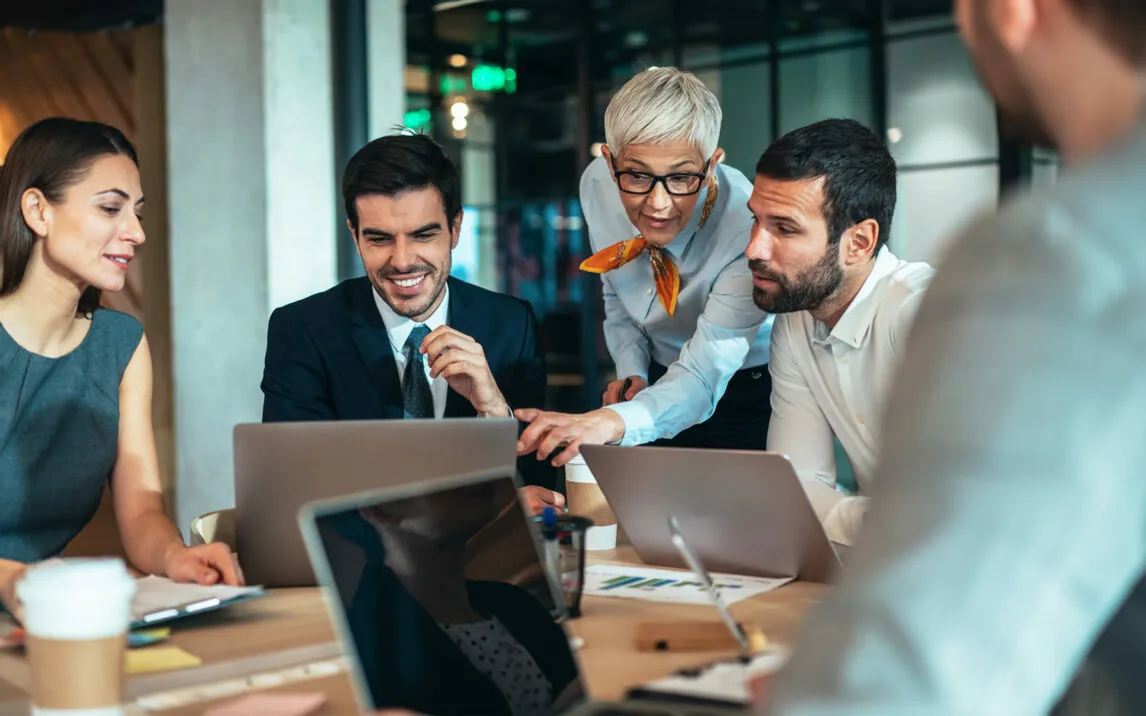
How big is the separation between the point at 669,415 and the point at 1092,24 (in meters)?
2.18

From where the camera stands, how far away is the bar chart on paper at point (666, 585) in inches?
65.6

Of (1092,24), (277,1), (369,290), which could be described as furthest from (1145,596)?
(277,1)

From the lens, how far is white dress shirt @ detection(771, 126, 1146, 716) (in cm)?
53

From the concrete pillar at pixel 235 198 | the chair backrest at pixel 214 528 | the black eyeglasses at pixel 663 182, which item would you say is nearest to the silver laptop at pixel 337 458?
the chair backrest at pixel 214 528

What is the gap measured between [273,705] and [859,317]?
1.67m

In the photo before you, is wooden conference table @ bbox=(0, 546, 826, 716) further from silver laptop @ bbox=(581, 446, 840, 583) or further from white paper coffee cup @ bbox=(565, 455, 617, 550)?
white paper coffee cup @ bbox=(565, 455, 617, 550)

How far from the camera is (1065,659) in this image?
1.80 feet

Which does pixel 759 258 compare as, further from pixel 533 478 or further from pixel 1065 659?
pixel 1065 659

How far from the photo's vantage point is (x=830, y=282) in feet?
8.20

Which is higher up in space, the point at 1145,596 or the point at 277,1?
the point at 277,1

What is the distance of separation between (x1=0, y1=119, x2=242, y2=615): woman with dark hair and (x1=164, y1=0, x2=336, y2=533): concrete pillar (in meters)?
2.31

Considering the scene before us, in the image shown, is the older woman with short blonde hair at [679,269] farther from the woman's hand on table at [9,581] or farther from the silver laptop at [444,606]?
the silver laptop at [444,606]

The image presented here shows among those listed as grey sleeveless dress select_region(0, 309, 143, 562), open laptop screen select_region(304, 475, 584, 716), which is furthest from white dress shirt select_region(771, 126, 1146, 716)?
grey sleeveless dress select_region(0, 309, 143, 562)

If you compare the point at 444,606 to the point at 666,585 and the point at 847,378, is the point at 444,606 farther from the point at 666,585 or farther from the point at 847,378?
the point at 847,378
